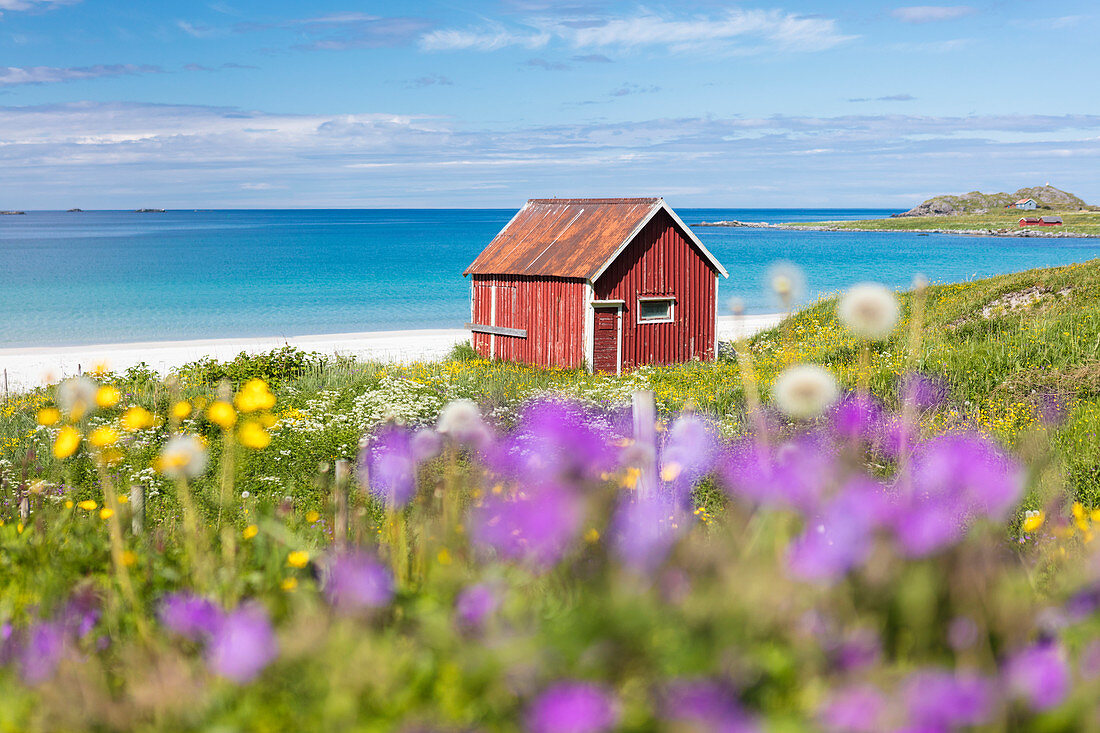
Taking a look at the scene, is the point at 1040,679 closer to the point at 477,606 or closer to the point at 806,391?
the point at 477,606

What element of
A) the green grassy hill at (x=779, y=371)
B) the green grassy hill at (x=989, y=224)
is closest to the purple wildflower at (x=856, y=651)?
the green grassy hill at (x=779, y=371)

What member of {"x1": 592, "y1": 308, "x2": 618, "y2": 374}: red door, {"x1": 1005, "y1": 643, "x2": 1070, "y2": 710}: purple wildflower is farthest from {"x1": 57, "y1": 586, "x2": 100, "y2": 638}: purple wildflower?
{"x1": 592, "y1": 308, "x2": 618, "y2": 374}: red door

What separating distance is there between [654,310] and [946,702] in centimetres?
1920

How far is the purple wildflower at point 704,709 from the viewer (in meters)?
1.45

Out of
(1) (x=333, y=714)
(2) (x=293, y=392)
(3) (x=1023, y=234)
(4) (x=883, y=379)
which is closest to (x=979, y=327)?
(4) (x=883, y=379)

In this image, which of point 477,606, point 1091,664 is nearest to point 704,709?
point 477,606

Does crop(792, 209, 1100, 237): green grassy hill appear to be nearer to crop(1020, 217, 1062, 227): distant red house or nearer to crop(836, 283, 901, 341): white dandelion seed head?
crop(1020, 217, 1062, 227): distant red house

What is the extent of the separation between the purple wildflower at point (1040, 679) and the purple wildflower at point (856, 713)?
0.33m

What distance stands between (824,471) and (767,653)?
2.12ft

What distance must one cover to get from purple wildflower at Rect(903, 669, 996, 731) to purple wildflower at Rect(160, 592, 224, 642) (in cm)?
173

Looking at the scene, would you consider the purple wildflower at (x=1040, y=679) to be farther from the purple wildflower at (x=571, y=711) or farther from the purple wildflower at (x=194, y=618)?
the purple wildflower at (x=194, y=618)

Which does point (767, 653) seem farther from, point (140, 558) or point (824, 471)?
point (140, 558)

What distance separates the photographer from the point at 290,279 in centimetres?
6444

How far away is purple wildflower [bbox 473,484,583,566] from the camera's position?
2.06 meters
